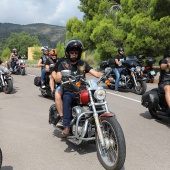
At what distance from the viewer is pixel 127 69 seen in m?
11.9

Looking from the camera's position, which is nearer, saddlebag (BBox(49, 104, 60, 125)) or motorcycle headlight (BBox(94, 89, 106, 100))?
motorcycle headlight (BBox(94, 89, 106, 100))

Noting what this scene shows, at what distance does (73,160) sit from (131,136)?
159 centimetres

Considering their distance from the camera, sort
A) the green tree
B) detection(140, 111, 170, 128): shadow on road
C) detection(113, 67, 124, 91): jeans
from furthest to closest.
A: 1. the green tree
2. detection(113, 67, 124, 91): jeans
3. detection(140, 111, 170, 128): shadow on road

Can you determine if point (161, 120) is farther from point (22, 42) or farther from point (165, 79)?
point (22, 42)

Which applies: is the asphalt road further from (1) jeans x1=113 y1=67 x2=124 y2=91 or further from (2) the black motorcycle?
(1) jeans x1=113 y1=67 x2=124 y2=91

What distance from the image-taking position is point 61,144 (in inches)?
209

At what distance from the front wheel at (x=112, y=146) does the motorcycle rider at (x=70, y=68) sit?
26.8 inches

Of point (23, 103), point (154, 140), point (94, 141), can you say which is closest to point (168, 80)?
point (154, 140)

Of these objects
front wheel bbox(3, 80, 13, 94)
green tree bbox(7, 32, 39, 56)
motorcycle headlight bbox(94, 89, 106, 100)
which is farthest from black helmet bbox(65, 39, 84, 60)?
green tree bbox(7, 32, 39, 56)

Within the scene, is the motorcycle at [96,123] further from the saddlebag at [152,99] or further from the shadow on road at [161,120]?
the shadow on road at [161,120]

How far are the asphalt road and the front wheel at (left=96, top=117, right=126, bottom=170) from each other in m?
0.16

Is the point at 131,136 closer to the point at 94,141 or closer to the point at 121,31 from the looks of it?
the point at 94,141

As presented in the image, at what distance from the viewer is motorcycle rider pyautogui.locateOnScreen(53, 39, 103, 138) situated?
15.8ft

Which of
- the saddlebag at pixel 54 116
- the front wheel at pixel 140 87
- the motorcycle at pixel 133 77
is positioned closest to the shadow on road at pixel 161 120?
the saddlebag at pixel 54 116
